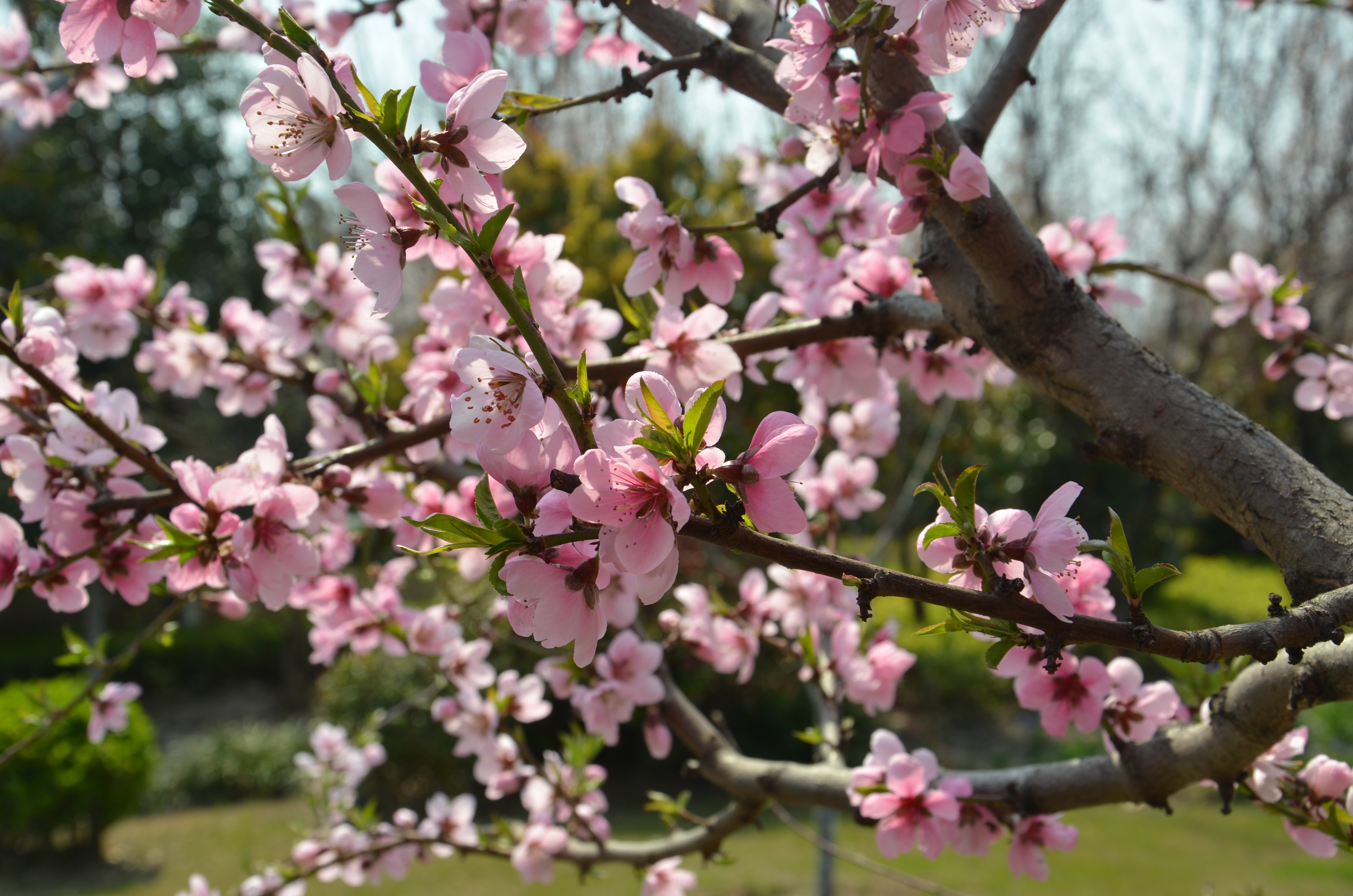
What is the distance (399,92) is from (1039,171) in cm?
1051

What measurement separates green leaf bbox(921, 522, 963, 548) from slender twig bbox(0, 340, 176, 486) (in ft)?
3.66

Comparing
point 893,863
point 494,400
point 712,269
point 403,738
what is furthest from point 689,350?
point 403,738

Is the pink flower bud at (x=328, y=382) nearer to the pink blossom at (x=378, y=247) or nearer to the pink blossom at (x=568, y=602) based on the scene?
the pink blossom at (x=378, y=247)

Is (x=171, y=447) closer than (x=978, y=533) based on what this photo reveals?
No

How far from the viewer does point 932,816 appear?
1.42m

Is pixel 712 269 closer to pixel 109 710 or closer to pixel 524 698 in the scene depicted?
pixel 524 698

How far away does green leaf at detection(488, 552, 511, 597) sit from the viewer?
2.56 feet

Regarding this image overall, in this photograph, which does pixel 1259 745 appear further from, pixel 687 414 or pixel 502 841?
pixel 502 841

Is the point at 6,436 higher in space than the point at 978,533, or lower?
higher

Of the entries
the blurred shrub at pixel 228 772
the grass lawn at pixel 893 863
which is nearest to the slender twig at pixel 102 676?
the grass lawn at pixel 893 863

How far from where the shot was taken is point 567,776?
8.03 ft

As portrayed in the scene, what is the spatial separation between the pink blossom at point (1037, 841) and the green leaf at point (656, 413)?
1225 millimetres

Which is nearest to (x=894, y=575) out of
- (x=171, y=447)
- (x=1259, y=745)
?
(x=1259, y=745)

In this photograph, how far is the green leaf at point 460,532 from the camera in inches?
29.7
